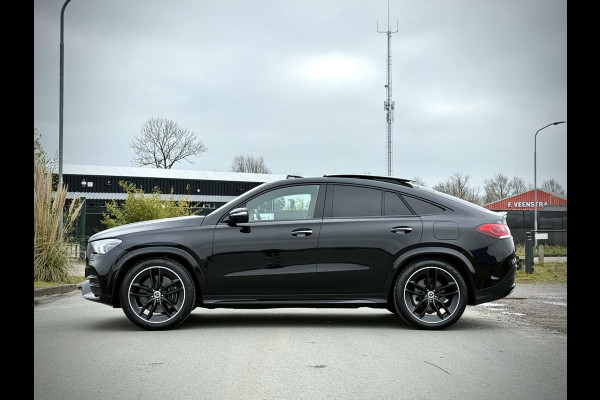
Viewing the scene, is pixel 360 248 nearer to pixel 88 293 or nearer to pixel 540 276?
pixel 88 293

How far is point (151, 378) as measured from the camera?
17.3 feet

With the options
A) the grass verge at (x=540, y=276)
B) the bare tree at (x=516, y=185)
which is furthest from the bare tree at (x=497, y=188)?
the grass verge at (x=540, y=276)

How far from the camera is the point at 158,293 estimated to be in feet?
25.7

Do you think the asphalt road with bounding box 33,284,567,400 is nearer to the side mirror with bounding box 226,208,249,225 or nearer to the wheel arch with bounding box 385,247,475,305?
the wheel arch with bounding box 385,247,475,305

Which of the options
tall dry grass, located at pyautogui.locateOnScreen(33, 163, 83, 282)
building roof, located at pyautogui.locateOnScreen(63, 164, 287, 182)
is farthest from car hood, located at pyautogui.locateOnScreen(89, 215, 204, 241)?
building roof, located at pyautogui.locateOnScreen(63, 164, 287, 182)

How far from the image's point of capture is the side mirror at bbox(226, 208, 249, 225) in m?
7.82

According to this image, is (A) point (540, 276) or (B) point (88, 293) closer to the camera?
(B) point (88, 293)

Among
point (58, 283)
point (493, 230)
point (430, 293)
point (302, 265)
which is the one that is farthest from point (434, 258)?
point (58, 283)

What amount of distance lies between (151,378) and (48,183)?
30.1 ft

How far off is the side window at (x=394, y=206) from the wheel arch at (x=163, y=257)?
233cm

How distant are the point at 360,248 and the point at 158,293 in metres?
2.37

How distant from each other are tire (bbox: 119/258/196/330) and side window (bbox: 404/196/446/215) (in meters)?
2.77
